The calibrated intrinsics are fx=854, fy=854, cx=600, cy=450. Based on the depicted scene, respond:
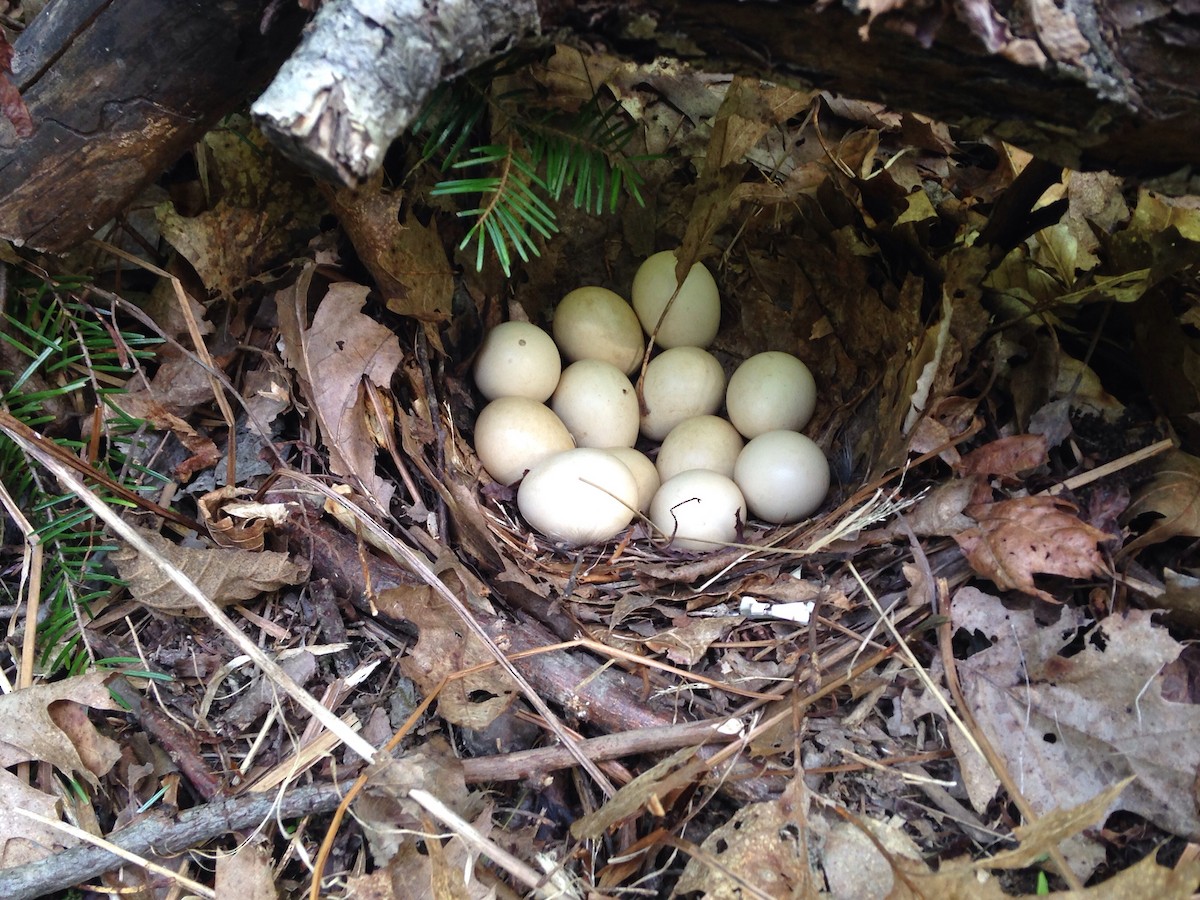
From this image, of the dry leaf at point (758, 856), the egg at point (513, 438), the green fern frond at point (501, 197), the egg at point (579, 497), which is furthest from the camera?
the egg at point (513, 438)

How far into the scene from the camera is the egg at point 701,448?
184 cm

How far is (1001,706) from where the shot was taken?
1160mm

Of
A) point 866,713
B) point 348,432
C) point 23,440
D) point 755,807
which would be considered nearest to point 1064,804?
point 866,713

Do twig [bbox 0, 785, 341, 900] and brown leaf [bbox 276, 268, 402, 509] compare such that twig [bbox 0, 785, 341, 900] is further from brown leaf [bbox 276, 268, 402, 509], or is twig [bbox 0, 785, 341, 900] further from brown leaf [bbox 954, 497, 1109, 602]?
brown leaf [bbox 954, 497, 1109, 602]

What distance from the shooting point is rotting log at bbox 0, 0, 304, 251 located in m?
1.20

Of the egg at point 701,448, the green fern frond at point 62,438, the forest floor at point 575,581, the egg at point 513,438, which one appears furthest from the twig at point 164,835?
the egg at point 701,448

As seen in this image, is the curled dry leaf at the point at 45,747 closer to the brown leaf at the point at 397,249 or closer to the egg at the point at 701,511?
the brown leaf at the point at 397,249

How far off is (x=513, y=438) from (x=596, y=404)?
22 centimetres

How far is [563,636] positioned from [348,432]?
0.52 m

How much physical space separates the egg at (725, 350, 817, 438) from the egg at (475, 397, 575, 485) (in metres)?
0.41

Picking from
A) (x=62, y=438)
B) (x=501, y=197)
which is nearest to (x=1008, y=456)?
(x=501, y=197)

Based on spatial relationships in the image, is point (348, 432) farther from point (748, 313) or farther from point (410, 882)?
point (748, 313)

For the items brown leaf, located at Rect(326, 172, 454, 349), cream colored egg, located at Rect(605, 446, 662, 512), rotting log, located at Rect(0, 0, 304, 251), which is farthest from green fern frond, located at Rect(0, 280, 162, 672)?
cream colored egg, located at Rect(605, 446, 662, 512)

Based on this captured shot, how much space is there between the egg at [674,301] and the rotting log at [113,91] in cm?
91
